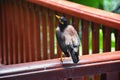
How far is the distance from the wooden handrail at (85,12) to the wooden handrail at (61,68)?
669 mm

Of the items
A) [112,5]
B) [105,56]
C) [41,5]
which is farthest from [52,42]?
[112,5]

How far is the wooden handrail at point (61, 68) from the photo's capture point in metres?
1.25

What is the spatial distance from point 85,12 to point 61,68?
969 millimetres

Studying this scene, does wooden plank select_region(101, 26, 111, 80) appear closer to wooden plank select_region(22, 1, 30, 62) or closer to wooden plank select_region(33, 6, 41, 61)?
wooden plank select_region(33, 6, 41, 61)

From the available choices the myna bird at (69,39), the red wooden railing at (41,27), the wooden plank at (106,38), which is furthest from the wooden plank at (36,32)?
the myna bird at (69,39)

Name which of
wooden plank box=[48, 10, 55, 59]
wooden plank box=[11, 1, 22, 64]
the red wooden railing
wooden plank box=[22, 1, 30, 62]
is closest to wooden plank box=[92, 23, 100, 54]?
the red wooden railing

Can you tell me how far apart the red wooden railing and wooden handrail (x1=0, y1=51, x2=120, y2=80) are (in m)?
0.68

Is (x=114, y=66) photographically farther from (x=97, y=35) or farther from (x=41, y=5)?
(x=41, y=5)

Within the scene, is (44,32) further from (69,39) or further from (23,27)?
(69,39)

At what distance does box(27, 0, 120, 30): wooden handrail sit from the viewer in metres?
2.07

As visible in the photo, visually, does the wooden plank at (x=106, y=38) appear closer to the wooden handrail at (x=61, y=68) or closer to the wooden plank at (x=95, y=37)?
the wooden plank at (x=95, y=37)

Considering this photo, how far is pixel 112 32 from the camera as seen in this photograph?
2.14 metres

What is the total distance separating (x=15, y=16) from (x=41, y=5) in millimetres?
458

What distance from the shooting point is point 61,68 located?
131 cm
